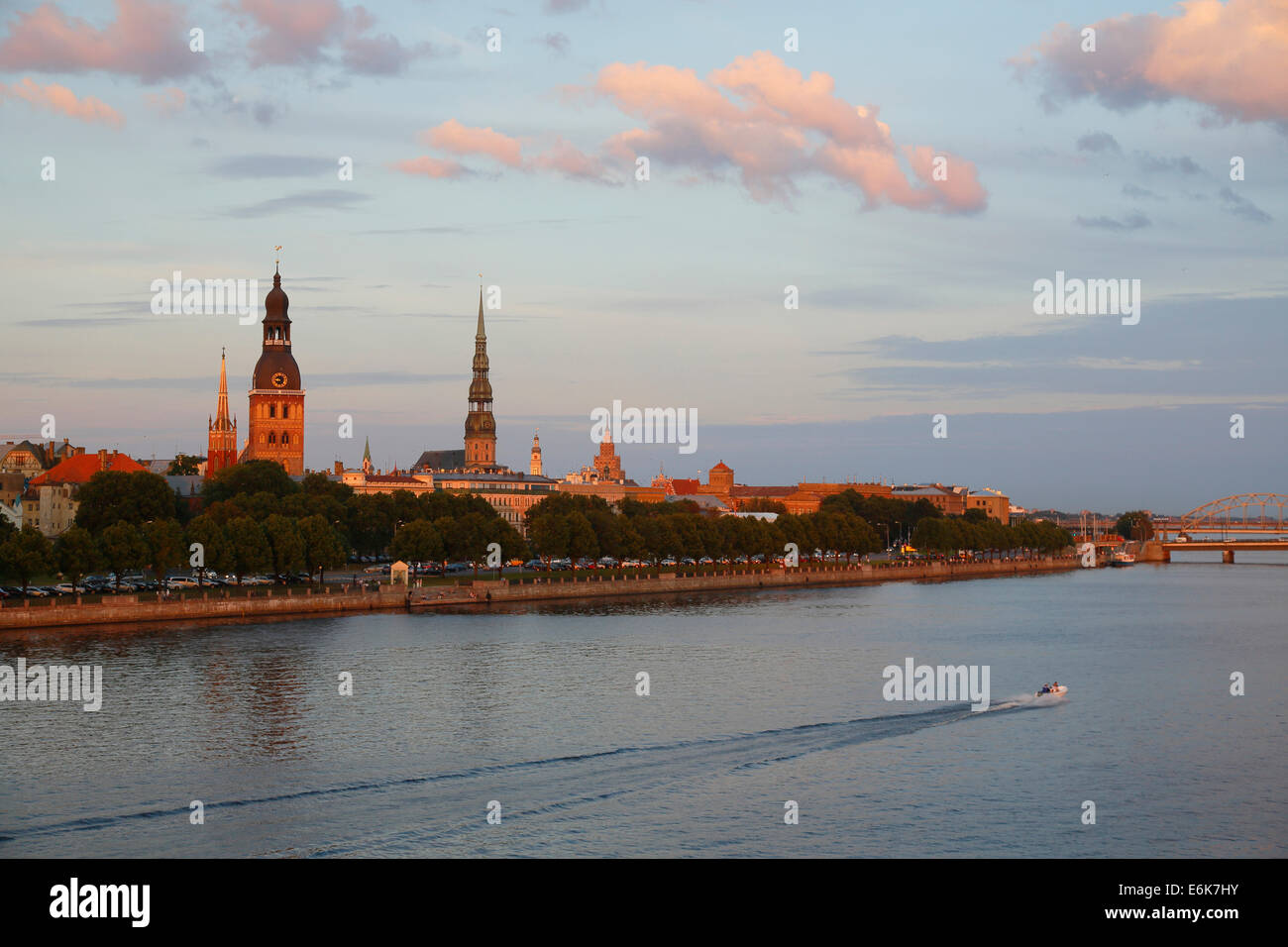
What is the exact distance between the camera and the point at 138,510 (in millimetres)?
75812

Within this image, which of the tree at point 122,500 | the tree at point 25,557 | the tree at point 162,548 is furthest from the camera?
the tree at point 122,500

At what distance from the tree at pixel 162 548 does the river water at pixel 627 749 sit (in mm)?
10105

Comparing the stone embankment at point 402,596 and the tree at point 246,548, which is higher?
Answer: the tree at point 246,548

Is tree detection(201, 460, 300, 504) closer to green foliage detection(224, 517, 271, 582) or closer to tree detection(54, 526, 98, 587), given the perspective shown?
green foliage detection(224, 517, 271, 582)

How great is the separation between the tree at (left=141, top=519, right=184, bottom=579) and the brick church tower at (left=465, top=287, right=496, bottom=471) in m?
106

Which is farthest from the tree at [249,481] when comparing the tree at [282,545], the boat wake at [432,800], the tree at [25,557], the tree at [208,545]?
the boat wake at [432,800]

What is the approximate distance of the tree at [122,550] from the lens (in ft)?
190

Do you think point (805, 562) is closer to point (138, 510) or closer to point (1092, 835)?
point (138, 510)

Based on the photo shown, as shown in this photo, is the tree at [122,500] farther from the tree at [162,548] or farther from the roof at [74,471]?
the roof at [74,471]

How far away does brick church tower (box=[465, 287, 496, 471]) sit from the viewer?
556 ft

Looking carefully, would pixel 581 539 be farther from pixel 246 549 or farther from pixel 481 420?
pixel 481 420

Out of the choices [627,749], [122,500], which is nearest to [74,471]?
[122,500]

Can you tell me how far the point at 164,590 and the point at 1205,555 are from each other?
517ft

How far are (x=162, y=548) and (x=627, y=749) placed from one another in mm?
36148
